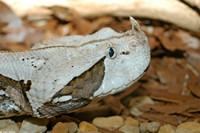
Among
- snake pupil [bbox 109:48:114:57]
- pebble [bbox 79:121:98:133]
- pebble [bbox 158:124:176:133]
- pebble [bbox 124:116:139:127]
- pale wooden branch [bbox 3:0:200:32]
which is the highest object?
pale wooden branch [bbox 3:0:200:32]

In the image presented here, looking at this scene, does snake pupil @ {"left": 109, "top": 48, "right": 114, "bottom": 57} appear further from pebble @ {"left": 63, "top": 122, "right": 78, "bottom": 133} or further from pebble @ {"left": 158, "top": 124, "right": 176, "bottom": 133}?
pebble @ {"left": 158, "top": 124, "right": 176, "bottom": 133}

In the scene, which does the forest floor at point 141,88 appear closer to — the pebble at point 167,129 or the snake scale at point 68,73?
the pebble at point 167,129

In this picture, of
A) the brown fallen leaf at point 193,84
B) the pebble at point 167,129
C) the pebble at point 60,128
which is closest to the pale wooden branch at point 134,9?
the brown fallen leaf at point 193,84

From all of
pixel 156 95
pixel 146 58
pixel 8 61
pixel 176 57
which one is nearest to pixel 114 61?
pixel 146 58

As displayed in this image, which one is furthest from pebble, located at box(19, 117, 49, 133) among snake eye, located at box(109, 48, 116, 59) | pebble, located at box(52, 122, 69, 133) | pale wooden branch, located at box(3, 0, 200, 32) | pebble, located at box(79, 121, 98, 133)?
pale wooden branch, located at box(3, 0, 200, 32)

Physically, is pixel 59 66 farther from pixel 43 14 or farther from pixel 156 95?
pixel 43 14
